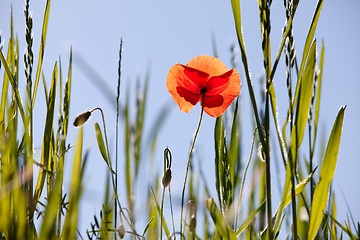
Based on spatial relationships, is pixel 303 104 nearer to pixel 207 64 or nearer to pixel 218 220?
pixel 218 220

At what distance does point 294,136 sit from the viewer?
680 millimetres

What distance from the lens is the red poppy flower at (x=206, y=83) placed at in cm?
118

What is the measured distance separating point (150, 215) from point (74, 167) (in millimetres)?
309

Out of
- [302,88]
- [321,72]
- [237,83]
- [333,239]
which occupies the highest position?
[237,83]

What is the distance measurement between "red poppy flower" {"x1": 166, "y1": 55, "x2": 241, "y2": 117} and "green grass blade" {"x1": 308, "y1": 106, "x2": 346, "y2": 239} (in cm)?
50

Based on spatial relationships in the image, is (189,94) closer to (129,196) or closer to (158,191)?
(158,191)

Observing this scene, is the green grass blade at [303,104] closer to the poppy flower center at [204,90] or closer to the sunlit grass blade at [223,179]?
the sunlit grass blade at [223,179]

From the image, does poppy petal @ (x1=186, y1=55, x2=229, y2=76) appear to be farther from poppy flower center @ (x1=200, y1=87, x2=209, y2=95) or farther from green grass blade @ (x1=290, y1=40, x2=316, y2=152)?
green grass blade @ (x1=290, y1=40, x2=316, y2=152)

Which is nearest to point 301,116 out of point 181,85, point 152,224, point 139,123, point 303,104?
point 303,104

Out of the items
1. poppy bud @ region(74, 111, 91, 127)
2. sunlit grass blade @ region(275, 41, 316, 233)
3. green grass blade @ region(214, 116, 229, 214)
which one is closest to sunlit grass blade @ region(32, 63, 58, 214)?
poppy bud @ region(74, 111, 91, 127)

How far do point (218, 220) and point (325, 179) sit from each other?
0.21m

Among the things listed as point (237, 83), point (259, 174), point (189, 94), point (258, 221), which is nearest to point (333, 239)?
point (258, 221)

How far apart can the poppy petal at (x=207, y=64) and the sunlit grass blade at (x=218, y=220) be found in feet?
2.22

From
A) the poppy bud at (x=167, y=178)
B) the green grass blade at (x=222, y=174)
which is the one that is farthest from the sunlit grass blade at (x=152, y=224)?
the green grass blade at (x=222, y=174)
